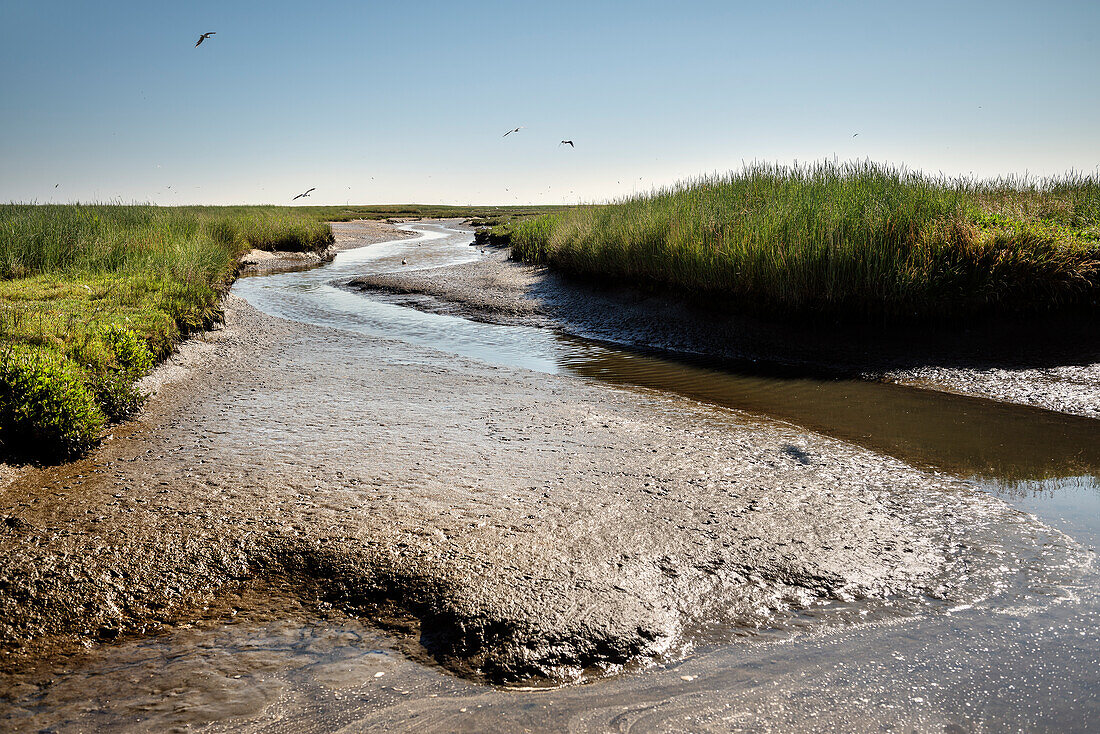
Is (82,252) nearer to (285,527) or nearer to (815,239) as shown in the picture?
(285,527)

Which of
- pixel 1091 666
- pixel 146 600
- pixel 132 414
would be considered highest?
pixel 132 414

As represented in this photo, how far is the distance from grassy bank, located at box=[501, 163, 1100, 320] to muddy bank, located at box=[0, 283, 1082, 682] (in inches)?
153

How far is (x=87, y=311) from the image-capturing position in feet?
24.5

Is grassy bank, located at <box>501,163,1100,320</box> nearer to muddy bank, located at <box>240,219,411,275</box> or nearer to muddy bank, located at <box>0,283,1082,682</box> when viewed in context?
muddy bank, located at <box>0,283,1082,682</box>

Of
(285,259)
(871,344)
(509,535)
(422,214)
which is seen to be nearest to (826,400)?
(871,344)

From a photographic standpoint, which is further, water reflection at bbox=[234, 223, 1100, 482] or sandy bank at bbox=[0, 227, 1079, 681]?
water reflection at bbox=[234, 223, 1100, 482]

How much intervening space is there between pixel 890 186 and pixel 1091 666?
342 inches

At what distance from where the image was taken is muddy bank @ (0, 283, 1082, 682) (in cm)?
276

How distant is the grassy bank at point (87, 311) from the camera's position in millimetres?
4246

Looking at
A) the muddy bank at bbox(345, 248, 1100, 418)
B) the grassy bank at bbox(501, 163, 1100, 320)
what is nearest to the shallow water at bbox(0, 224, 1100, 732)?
the muddy bank at bbox(345, 248, 1100, 418)

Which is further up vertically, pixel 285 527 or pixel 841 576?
pixel 285 527

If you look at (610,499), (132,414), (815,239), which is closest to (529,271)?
(815,239)

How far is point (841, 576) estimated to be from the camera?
3.11 m

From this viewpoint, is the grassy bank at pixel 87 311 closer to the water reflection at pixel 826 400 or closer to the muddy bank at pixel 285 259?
the water reflection at pixel 826 400
